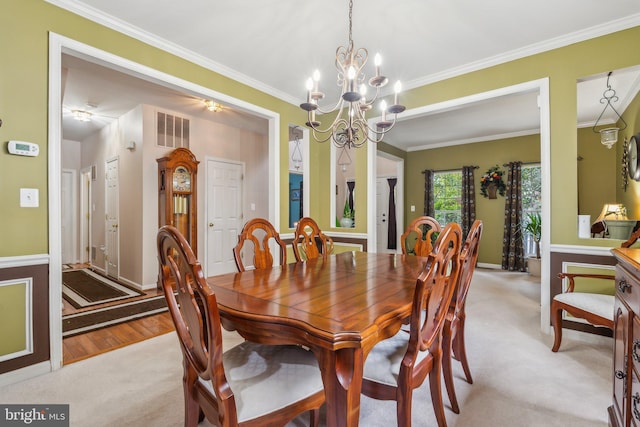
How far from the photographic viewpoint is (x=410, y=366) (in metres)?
1.18

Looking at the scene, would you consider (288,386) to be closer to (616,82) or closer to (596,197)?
(616,82)

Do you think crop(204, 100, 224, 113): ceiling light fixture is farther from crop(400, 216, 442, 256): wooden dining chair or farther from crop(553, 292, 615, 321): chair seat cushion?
crop(553, 292, 615, 321): chair seat cushion

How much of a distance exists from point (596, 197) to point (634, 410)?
5274 mm

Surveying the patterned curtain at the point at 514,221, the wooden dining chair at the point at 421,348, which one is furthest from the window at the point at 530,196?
the wooden dining chair at the point at 421,348

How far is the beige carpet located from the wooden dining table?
724mm

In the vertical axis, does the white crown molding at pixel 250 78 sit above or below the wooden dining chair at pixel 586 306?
above

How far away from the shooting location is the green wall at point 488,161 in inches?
221

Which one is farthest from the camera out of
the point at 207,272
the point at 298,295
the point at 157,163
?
the point at 207,272

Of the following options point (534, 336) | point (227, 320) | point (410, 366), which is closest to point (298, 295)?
point (227, 320)

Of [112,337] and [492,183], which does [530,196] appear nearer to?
[492,183]

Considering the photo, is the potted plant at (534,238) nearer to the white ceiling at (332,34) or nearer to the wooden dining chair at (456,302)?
the white ceiling at (332,34)

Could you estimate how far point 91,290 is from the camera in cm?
418

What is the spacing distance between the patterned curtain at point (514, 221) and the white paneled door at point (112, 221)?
6.86 m

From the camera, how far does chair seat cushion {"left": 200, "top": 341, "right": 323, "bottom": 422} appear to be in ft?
3.43
